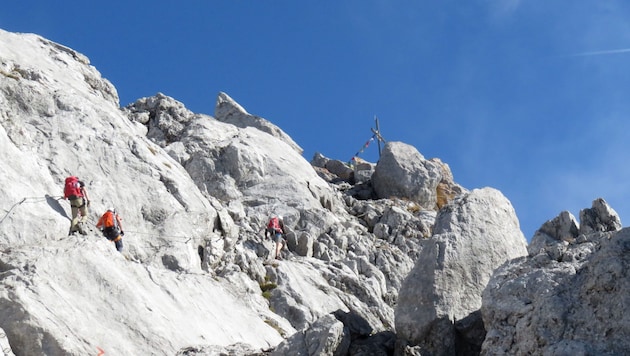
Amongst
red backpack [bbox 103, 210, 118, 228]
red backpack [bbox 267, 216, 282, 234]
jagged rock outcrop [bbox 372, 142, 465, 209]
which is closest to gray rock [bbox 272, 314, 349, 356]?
red backpack [bbox 103, 210, 118, 228]

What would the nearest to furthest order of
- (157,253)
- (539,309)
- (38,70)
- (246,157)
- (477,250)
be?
(539,309)
(477,250)
(157,253)
(38,70)
(246,157)

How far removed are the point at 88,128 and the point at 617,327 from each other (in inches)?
1094

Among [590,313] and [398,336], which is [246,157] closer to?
[398,336]

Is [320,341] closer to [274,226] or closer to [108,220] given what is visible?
[108,220]

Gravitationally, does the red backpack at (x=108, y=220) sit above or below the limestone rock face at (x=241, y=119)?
below

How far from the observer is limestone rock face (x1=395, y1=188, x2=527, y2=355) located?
26.4 meters

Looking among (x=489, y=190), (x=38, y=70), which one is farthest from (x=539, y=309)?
(x=38, y=70)

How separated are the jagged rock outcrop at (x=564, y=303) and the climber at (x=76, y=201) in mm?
16570

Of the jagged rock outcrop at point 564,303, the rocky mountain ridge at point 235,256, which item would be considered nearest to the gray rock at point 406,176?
the rocky mountain ridge at point 235,256

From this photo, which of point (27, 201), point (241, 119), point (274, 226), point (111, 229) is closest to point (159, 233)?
point (111, 229)

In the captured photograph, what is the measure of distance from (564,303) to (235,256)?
795 inches

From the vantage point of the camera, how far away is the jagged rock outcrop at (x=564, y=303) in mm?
21172

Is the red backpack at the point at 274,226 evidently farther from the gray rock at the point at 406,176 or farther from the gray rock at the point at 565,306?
the gray rock at the point at 406,176

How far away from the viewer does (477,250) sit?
1126 inches
